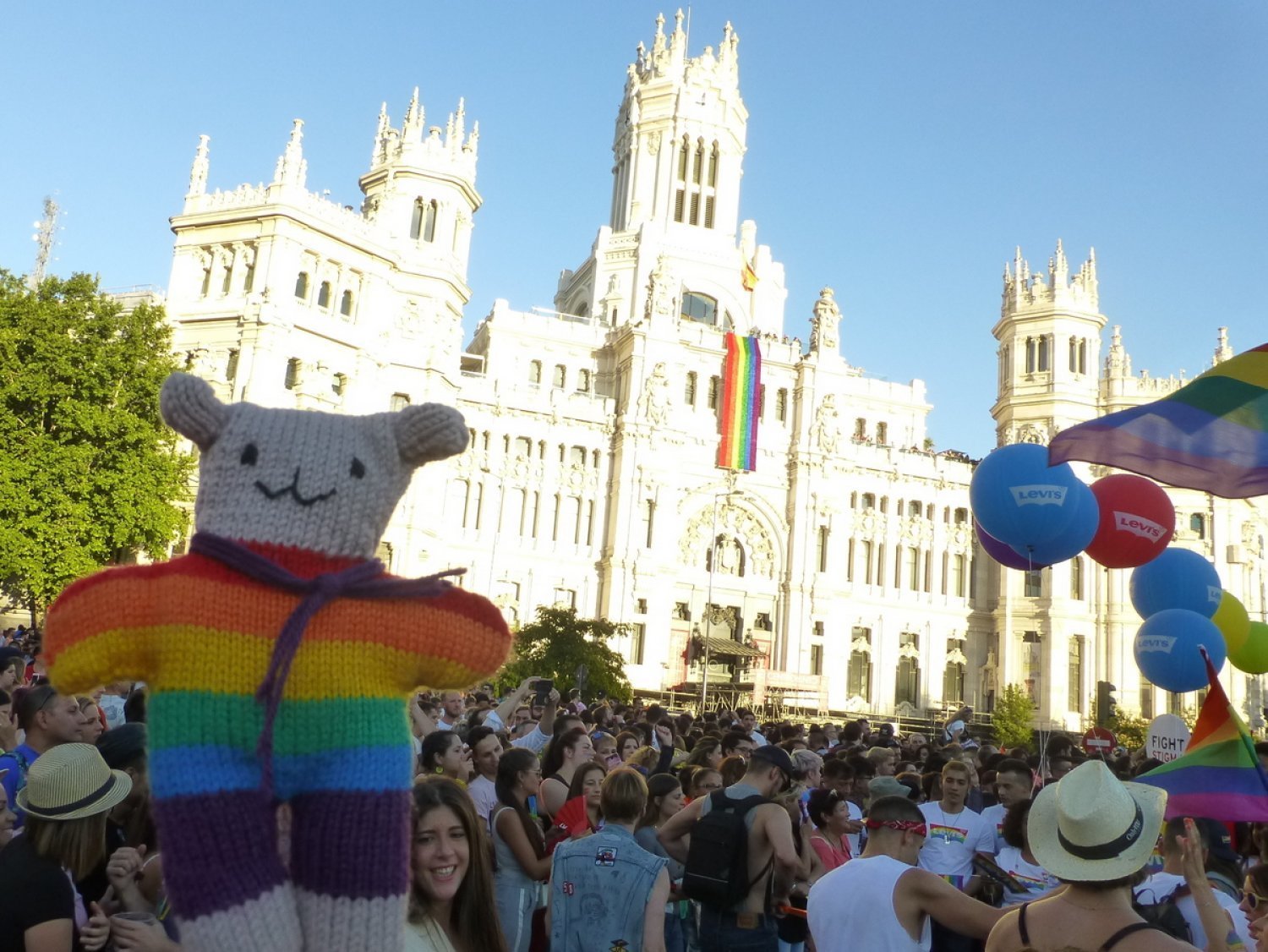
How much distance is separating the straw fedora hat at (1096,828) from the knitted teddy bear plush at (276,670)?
2290mm

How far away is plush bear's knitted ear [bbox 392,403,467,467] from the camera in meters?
3.06

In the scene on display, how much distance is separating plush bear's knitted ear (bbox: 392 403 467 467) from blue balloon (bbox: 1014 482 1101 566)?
31.2 ft

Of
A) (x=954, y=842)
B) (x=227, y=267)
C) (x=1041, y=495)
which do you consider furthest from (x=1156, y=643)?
(x=227, y=267)

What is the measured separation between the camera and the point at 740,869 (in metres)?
5.85

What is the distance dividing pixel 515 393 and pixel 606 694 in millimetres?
16818

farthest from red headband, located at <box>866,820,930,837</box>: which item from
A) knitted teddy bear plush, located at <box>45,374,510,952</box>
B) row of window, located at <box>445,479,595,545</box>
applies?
row of window, located at <box>445,479,595,545</box>

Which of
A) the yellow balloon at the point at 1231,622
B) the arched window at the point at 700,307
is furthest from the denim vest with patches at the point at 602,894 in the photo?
the arched window at the point at 700,307

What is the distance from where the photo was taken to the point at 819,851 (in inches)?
273

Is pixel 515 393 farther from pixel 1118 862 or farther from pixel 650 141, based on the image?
pixel 1118 862

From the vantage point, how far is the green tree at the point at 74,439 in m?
27.5

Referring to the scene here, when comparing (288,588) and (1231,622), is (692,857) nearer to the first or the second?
(288,588)

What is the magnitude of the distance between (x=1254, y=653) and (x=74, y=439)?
2697 centimetres

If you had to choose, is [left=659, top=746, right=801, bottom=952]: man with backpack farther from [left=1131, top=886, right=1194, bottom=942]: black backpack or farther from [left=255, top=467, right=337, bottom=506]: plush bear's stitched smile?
[left=255, top=467, right=337, bottom=506]: plush bear's stitched smile

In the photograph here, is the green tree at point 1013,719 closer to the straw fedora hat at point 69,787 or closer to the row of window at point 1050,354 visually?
the row of window at point 1050,354
